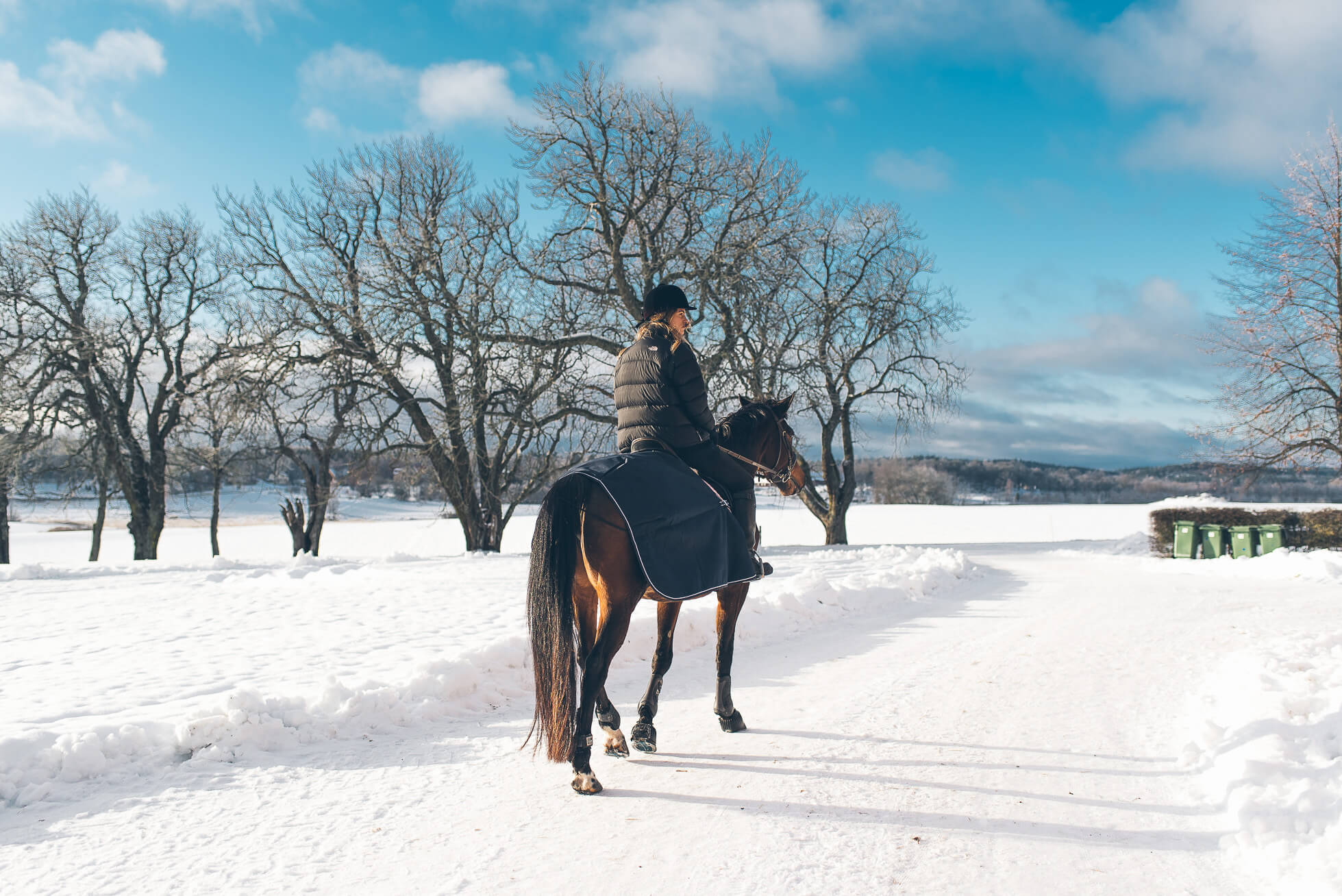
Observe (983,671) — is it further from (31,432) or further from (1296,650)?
(31,432)

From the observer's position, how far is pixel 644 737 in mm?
4355

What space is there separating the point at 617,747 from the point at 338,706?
1.90m

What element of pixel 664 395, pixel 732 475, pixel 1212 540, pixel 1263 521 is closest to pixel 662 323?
pixel 664 395

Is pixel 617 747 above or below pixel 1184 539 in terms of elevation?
below

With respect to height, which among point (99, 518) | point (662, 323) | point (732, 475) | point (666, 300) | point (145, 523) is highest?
point (666, 300)

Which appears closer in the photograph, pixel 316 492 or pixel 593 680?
pixel 593 680

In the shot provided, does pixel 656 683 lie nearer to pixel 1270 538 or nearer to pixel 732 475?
pixel 732 475

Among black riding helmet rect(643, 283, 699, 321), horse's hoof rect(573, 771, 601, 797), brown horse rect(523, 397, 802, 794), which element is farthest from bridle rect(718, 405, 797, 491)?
horse's hoof rect(573, 771, 601, 797)

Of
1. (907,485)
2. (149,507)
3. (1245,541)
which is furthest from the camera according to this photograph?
(907,485)

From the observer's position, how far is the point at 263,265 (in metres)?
20.1

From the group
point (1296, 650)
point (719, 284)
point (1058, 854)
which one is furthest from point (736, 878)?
point (719, 284)

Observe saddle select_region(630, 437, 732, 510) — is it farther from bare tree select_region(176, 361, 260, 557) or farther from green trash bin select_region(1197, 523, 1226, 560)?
green trash bin select_region(1197, 523, 1226, 560)

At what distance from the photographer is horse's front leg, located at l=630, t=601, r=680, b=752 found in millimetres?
4359

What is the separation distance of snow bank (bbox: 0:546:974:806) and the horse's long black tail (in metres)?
1.51
